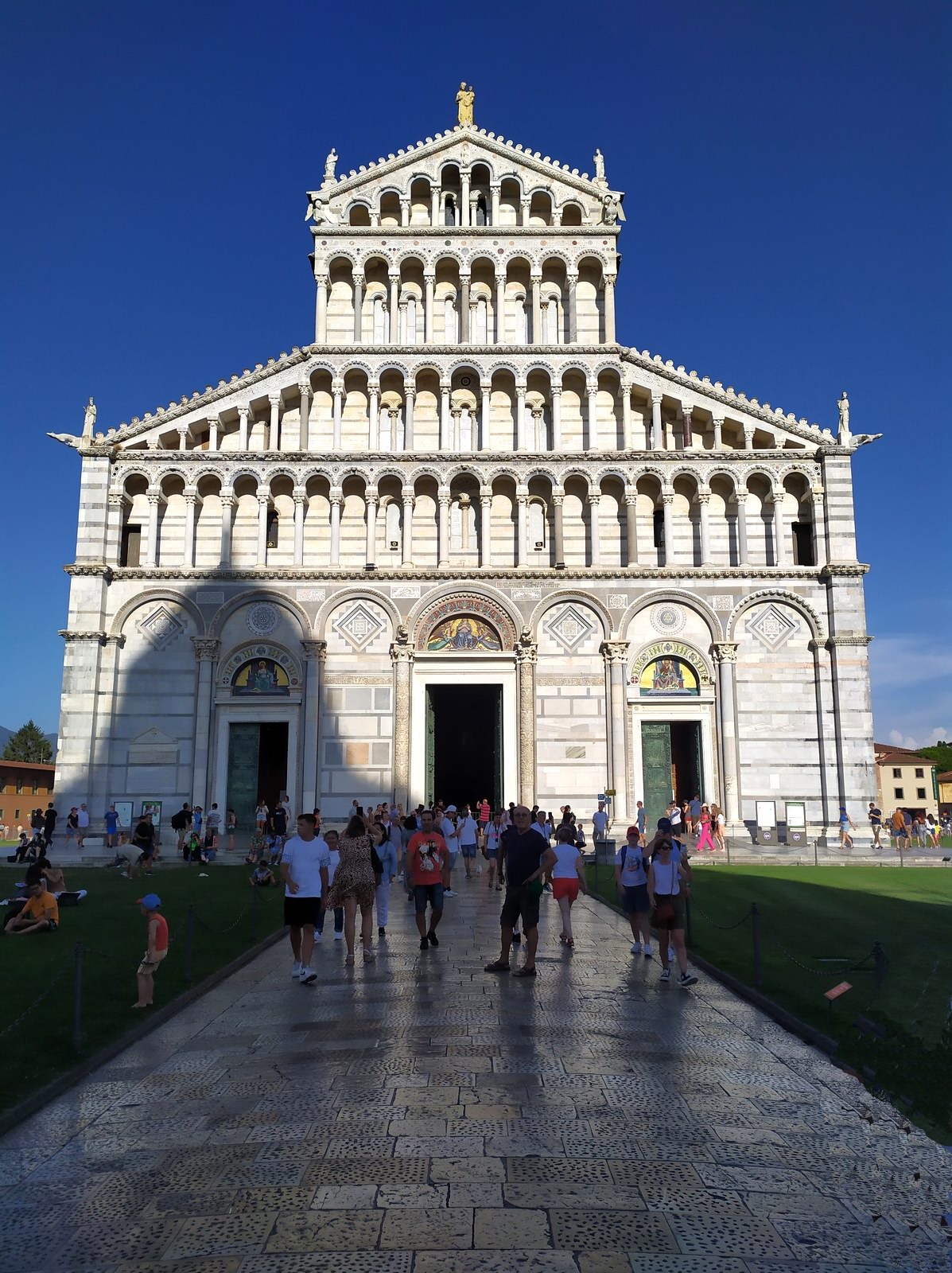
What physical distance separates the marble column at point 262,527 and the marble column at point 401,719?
5227mm

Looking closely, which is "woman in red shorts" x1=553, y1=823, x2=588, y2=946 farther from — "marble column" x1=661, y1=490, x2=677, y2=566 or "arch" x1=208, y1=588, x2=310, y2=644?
"marble column" x1=661, y1=490, x2=677, y2=566

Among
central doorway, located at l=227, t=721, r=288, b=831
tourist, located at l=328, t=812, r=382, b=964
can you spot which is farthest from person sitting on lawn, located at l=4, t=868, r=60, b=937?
central doorway, located at l=227, t=721, r=288, b=831

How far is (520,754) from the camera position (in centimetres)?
3138

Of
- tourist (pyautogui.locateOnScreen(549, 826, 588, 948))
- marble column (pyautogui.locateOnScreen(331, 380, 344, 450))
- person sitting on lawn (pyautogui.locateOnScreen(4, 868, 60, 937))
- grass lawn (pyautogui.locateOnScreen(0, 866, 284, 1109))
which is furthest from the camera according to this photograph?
marble column (pyautogui.locateOnScreen(331, 380, 344, 450))

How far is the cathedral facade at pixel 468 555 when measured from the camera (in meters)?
31.5

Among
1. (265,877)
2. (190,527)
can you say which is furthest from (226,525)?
(265,877)

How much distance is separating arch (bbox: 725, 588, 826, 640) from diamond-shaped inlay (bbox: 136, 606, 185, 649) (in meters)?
17.6

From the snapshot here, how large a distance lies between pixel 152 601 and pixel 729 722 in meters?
18.7

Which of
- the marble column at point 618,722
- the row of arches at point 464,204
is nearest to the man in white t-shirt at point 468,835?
the marble column at point 618,722

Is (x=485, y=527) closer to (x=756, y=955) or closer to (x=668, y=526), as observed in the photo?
(x=668, y=526)

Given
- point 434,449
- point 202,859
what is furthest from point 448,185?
point 202,859

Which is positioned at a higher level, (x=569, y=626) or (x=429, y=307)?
(x=429, y=307)

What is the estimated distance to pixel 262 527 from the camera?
32594 mm

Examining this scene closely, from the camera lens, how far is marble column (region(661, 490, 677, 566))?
32.8 metres
